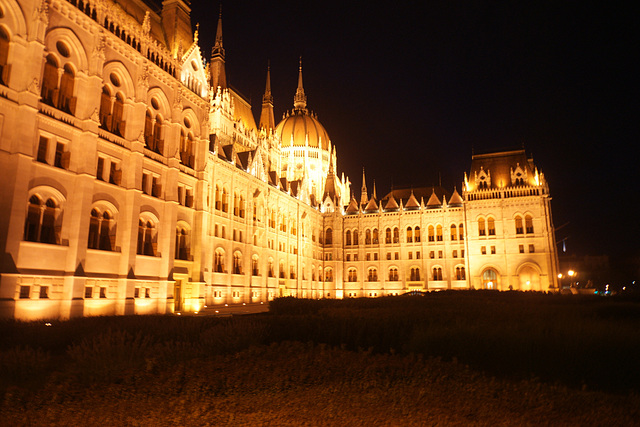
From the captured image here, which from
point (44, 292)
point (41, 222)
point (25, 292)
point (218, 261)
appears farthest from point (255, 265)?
point (25, 292)

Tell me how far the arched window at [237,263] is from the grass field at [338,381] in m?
38.1

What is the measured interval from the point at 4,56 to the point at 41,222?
8.90m

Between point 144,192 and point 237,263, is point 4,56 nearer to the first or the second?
point 144,192

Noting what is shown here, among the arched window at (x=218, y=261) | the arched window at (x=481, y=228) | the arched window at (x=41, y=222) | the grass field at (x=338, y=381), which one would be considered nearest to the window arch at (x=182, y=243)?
the arched window at (x=218, y=261)

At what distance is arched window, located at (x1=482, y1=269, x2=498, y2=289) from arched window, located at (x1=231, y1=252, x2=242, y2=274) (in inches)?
1567

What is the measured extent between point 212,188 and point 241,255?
31.2ft

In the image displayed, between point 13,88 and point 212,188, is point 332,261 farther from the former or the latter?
point 13,88

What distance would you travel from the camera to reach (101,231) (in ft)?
91.8

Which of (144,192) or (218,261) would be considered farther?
(218,261)

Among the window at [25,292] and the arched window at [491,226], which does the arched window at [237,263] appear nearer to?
the window at [25,292]

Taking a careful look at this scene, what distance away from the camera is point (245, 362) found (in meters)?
7.58

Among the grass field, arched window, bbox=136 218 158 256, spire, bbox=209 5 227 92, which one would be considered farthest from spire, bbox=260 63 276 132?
the grass field

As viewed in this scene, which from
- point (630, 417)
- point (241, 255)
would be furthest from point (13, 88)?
point (241, 255)

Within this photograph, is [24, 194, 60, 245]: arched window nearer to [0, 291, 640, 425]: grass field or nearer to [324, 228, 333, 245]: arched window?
[0, 291, 640, 425]: grass field
